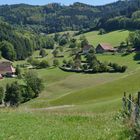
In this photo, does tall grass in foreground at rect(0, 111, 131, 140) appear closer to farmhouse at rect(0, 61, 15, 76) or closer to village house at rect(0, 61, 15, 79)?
village house at rect(0, 61, 15, 79)

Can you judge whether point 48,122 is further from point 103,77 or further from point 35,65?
point 35,65

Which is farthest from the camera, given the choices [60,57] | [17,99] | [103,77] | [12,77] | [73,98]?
[60,57]

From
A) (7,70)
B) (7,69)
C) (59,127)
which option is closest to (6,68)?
(7,69)

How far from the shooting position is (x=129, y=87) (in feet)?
262

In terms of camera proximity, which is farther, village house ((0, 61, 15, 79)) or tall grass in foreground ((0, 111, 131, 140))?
village house ((0, 61, 15, 79))

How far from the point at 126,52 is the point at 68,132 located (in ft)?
520

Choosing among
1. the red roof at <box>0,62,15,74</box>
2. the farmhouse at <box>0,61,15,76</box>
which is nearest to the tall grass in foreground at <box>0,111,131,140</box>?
the farmhouse at <box>0,61,15,76</box>

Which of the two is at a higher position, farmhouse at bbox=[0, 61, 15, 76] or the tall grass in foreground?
the tall grass in foreground

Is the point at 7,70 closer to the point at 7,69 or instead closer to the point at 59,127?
the point at 7,69

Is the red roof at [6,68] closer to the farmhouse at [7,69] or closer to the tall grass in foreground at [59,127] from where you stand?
the farmhouse at [7,69]

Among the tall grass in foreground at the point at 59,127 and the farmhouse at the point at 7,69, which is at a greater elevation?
the tall grass in foreground at the point at 59,127

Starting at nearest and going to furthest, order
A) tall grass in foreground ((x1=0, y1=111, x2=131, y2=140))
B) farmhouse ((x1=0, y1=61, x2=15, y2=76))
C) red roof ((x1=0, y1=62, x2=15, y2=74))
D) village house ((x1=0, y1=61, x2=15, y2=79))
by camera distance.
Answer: tall grass in foreground ((x1=0, y1=111, x2=131, y2=140)) → village house ((x1=0, y1=61, x2=15, y2=79)) → farmhouse ((x1=0, y1=61, x2=15, y2=76)) → red roof ((x1=0, y1=62, x2=15, y2=74))

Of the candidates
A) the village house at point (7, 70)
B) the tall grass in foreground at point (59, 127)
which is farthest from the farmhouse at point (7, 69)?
the tall grass in foreground at point (59, 127)

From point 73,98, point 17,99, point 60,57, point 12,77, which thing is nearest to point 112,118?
point 73,98
